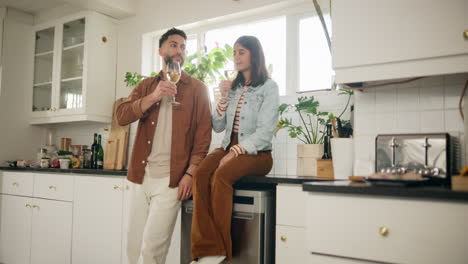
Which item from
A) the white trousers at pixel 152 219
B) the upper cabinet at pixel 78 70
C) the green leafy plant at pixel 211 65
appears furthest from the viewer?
the upper cabinet at pixel 78 70

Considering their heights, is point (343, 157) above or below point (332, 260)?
above

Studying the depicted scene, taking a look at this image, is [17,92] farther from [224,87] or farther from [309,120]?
[309,120]

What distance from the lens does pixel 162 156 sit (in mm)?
2100

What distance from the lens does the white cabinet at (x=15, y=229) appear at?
3.26 m

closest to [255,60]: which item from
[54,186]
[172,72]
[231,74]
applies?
[231,74]

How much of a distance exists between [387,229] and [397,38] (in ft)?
2.59

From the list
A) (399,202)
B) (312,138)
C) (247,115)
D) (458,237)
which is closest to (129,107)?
(247,115)

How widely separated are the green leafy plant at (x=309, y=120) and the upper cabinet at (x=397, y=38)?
0.66 meters

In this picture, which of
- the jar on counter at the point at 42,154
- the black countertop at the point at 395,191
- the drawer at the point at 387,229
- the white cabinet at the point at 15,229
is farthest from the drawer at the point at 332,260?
the jar on counter at the point at 42,154

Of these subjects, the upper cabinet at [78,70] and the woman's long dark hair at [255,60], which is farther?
the upper cabinet at [78,70]

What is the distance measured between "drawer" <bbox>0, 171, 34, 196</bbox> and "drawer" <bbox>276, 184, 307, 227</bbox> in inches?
94.1

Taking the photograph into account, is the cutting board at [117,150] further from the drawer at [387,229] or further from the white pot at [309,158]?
the drawer at [387,229]

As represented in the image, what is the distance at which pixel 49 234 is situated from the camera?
3.09 metres

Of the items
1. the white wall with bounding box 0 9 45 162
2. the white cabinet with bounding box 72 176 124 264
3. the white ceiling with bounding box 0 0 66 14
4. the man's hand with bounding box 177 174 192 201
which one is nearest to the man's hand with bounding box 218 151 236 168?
the man's hand with bounding box 177 174 192 201
